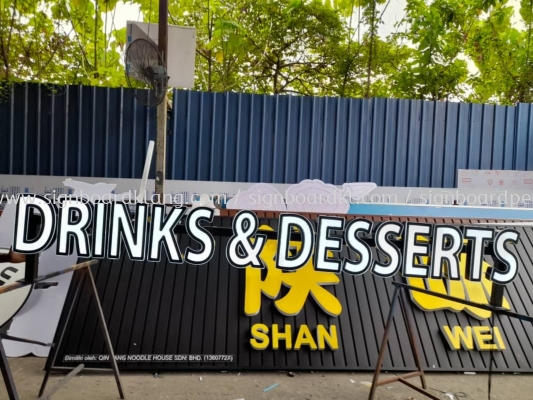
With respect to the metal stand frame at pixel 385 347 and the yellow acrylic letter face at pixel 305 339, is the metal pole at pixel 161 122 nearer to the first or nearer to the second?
the yellow acrylic letter face at pixel 305 339

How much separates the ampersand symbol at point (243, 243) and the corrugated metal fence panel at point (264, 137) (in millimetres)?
2668

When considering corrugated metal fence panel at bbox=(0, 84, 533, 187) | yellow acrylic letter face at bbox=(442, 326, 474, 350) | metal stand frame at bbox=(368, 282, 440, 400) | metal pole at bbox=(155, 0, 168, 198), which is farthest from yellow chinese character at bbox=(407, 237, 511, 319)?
metal pole at bbox=(155, 0, 168, 198)

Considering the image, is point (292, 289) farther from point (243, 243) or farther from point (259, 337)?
point (243, 243)

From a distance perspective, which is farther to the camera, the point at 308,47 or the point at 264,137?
the point at 308,47

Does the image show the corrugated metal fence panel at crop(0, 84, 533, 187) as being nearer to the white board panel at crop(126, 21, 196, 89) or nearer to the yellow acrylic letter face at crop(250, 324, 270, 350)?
the white board panel at crop(126, 21, 196, 89)

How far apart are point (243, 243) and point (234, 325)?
1.16 m

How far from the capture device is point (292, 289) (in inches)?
152

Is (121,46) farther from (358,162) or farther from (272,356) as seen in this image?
(272,356)

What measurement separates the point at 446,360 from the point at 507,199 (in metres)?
3.16

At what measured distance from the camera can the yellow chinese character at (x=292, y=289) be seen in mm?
3729

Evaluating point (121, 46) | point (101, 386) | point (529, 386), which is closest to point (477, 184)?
point (529, 386)

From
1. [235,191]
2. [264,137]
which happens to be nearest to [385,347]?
[235,191]

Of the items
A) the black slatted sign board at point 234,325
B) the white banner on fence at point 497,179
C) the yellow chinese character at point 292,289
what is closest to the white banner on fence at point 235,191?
the white banner on fence at point 497,179

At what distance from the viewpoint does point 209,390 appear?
10.3ft
